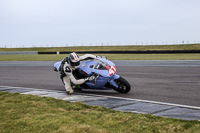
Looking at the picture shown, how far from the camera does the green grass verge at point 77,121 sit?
15.5ft

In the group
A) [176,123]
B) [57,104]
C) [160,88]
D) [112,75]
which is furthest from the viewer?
[160,88]

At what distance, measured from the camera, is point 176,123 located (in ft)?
16.5

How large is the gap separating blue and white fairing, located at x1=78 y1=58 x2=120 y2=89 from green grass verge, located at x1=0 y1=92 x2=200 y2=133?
202 cm

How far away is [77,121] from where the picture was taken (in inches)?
208

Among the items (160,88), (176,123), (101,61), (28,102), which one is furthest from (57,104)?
(160,88)

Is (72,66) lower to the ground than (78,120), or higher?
higher

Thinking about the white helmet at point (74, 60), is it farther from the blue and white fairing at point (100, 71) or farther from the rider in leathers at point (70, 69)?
the blue and white fairing at point (100, 71)

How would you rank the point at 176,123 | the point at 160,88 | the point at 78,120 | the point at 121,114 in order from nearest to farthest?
the point at 176,123 → the point at 78,120 → the point at 121,114 → the point at 160,88

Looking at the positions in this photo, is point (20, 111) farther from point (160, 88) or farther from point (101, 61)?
point (160, 88)

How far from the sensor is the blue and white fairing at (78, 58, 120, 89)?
878 cm

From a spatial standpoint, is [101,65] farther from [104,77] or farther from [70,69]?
[70,69]

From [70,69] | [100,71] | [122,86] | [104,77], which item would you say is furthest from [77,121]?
[70,69]

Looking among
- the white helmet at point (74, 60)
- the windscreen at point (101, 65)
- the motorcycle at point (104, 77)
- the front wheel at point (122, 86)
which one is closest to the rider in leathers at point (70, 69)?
the white helmet at point (74, 60)

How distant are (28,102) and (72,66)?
7.93ft
